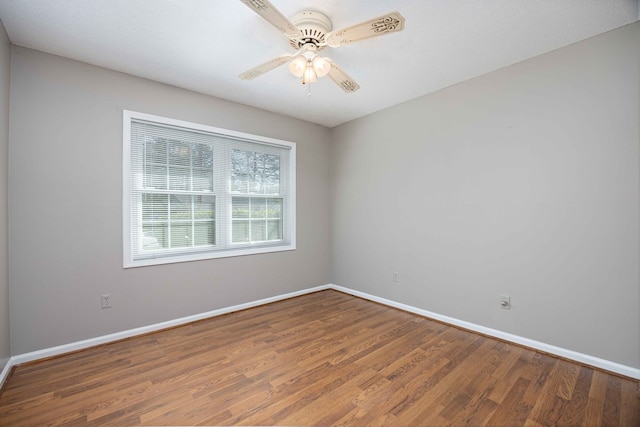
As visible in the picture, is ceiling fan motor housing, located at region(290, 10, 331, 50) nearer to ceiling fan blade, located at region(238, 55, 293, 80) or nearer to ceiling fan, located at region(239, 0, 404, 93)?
ceiling fan, located at region(239, 0, 404, 93)

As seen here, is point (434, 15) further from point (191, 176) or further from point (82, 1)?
point (191, 176)

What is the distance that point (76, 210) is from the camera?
2504 mm

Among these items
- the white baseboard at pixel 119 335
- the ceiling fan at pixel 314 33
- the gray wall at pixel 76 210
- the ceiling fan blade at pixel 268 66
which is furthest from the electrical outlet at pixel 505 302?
the gray wall at pixel 76 210

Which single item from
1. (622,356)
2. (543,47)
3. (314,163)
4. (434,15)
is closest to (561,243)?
(622,356)

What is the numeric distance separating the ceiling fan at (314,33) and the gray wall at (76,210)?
146 cm

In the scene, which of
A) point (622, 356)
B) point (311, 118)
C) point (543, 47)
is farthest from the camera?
point (311, 118)

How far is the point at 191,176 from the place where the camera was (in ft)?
10.4

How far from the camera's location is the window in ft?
9.32

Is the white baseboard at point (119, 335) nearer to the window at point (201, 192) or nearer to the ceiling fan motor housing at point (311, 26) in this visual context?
the window at point (201, 192)

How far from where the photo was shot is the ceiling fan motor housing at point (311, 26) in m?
1.91

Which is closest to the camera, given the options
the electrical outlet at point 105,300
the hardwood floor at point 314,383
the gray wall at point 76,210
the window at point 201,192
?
the hardwood floor at point 314,383

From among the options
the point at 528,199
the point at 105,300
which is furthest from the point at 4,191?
the point at 528,199

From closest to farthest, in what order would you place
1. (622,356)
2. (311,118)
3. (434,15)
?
(434,15) < (622,356) < (311,118)

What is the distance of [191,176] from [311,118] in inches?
74.6
